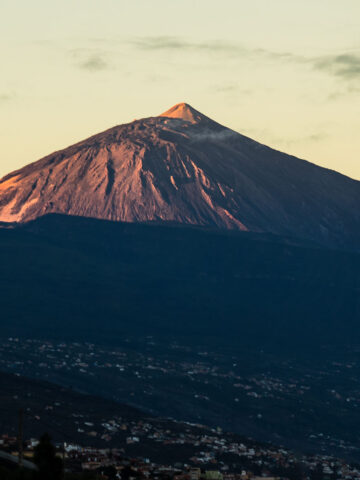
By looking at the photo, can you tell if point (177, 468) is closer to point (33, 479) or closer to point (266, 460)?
A: point (266, 460)

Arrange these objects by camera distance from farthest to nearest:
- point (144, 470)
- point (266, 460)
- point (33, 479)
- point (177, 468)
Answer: point (266, 460), point (177, 468), point (144, 470), point (33, 479)

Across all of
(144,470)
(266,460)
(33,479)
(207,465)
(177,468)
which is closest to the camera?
(33,479)

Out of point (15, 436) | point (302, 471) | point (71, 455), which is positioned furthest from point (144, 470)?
point (302, 471)

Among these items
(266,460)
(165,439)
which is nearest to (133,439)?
(165,439)

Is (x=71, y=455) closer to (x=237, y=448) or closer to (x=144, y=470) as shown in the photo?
(x=144, y=470)

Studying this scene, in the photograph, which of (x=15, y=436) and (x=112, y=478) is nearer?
(x=112, y=478)

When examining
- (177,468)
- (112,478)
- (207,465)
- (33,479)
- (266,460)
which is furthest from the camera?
(266,460)
